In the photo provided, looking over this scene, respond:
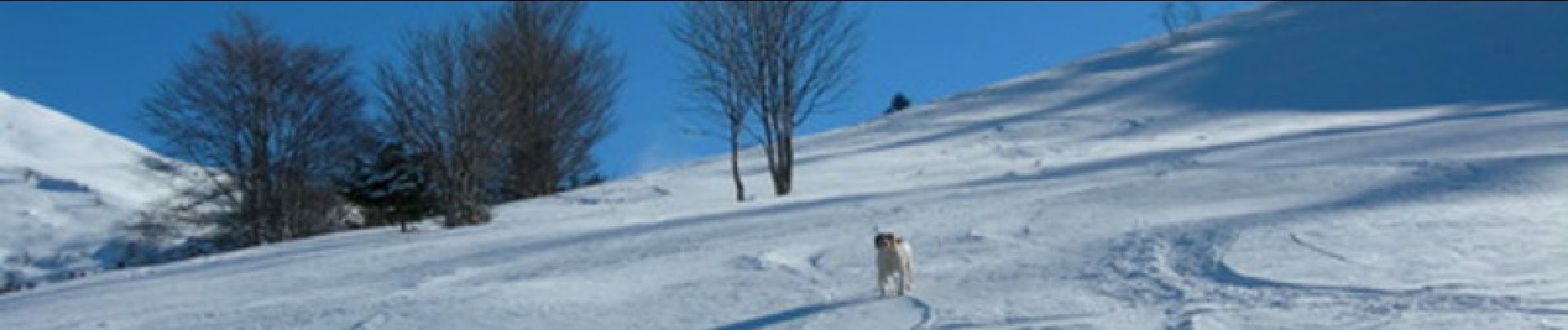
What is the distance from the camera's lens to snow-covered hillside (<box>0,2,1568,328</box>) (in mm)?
7277

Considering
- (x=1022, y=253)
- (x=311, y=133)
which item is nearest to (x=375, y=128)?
(x=311, y=133)

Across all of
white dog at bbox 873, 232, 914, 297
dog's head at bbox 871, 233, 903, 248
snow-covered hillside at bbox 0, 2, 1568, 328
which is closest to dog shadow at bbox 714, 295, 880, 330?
snow-covered hillside at bbox 0, 2, 1568, 328

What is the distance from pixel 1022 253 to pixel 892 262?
1.69 m

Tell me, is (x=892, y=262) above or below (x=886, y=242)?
below

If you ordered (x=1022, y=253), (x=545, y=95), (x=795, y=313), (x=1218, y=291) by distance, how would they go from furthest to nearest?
(x=545, y=95) < (x=1022, y=253) < (x=795, y=313) < (x=1218, y=291)

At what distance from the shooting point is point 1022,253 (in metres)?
9.35

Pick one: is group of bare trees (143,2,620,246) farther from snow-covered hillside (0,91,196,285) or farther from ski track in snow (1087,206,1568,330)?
ski track in snow (1087,206,1568,330)

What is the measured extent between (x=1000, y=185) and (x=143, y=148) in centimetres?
1950

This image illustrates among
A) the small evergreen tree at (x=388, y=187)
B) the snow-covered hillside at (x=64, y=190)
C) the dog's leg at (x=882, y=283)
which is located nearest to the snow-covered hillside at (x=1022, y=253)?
the dog's leg at (x=882, y=283)

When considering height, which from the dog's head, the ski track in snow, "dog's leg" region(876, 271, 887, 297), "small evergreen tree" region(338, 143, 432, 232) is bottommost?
the ski track in snow

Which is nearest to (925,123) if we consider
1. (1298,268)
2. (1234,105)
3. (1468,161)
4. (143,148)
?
(1234,105)

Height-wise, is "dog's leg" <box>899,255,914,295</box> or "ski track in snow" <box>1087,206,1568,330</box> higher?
"dog's leg" <box>899,255,914,295</box>

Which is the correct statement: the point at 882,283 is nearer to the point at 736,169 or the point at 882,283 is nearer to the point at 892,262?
the point at 892,262

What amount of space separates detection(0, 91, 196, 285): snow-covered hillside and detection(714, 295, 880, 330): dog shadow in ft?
48.0
